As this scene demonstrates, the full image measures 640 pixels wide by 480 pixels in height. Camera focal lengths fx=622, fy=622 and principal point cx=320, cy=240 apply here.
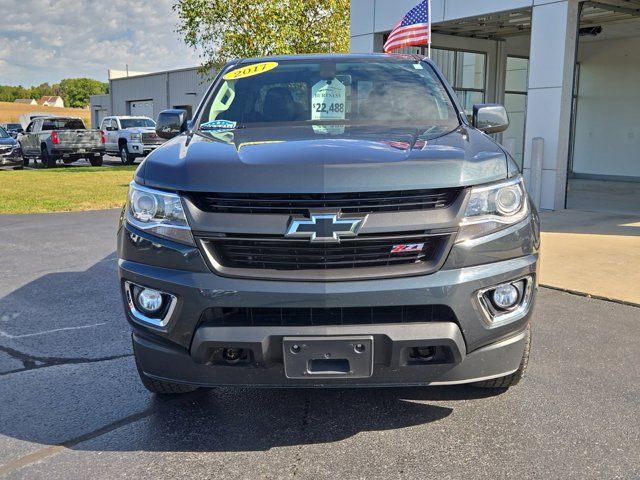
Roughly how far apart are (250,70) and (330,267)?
2281 millimetres

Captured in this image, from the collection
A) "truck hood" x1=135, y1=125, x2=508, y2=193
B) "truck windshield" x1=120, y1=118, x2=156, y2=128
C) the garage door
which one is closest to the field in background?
the garage door

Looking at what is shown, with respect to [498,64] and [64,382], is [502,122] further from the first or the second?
[498,64]

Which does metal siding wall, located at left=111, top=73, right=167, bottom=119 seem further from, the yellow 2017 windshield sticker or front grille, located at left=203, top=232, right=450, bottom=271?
front grille, located at left=203, top=232, right=450, bottom=271

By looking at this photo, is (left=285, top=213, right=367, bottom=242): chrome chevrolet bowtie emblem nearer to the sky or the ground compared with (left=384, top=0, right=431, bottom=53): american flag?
nearer to the ground

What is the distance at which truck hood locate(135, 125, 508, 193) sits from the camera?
2.62 m

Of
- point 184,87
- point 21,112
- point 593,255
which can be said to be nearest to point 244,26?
point 593,255

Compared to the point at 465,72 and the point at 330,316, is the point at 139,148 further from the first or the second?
the point at 330,316

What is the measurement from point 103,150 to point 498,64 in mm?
15264

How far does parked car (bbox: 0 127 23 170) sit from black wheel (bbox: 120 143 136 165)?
4.10 meters

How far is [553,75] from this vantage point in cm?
1158

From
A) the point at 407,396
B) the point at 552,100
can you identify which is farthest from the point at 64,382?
the point at 552,100

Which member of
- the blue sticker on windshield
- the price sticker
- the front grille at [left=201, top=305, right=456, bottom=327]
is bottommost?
the front grille at [left=201, top=305, right=456, bottom=327]

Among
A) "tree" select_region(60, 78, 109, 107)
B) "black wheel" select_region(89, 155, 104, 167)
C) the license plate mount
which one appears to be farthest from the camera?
"tree" select_region(60, 78, 109, 107)

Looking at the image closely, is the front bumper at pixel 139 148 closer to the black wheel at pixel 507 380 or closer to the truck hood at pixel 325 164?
the truck hood at pixel 325 164
